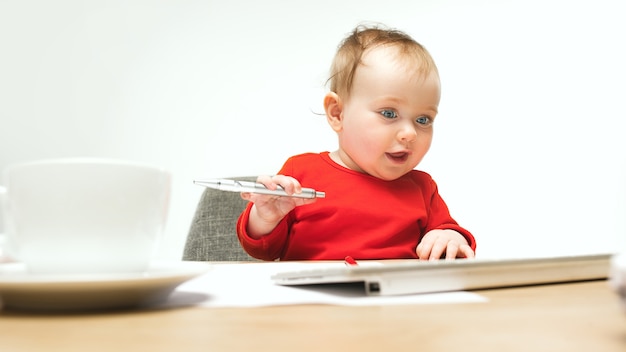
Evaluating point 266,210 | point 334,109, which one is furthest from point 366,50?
point 266,210

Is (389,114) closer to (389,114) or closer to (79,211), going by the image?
(389,114)

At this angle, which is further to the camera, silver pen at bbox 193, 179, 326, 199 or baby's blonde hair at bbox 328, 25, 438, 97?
baby's blonde hair at bbox 328, 25, 438, 97

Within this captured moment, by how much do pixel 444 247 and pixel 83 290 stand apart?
0.72 meters

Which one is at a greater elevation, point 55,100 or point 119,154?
point 55,100

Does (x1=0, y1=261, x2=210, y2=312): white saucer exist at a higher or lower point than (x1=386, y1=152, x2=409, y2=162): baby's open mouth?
lower

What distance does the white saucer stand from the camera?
35 centimetres

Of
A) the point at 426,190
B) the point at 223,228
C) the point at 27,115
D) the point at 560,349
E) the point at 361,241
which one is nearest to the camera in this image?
the point at 560,349

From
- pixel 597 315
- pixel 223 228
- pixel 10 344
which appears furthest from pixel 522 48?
pixel 10 344

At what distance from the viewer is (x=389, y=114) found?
3.84ft

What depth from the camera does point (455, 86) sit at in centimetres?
227

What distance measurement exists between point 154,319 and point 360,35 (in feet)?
3.39

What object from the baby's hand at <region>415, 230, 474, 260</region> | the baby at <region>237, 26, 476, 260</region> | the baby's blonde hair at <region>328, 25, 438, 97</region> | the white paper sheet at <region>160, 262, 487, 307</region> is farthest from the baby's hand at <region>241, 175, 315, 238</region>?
the white paper sheet at <region>160, 262, 487, 307</region>

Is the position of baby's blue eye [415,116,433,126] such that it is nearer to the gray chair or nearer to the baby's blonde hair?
the baby's blonde hair

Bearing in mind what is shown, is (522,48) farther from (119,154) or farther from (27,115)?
(27,115)
